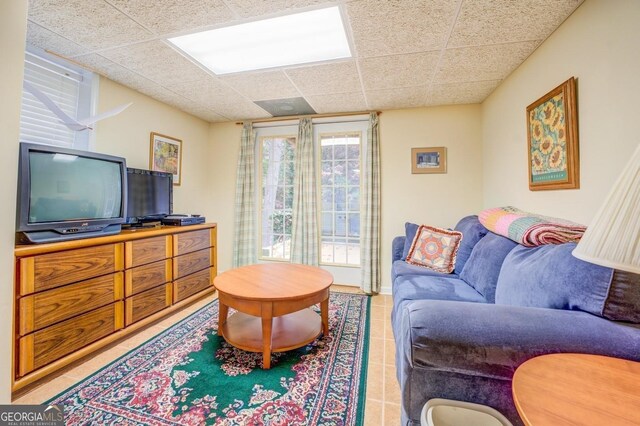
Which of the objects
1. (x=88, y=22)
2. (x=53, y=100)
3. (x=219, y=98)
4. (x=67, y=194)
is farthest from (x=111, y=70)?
(x=67, y=194)

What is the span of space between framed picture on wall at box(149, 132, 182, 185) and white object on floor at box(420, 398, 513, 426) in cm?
334

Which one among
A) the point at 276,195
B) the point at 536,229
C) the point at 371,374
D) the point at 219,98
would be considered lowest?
the point at 371,374

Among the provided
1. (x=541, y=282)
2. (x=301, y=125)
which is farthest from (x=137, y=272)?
(x=541, y=282)

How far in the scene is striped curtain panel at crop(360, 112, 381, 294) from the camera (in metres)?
3.25

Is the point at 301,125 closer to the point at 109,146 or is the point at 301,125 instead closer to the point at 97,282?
the point at 109,146

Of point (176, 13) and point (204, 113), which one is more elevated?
point (204, 113)

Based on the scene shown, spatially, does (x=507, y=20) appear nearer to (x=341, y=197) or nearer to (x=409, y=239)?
(x=409, y=239)

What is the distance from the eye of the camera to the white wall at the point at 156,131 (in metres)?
2.51

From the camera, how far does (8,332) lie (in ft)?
3.33

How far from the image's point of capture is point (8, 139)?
37.9 inches

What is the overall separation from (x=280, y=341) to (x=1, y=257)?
149 centimetres

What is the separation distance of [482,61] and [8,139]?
2971 millimetres

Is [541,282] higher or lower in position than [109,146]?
lower

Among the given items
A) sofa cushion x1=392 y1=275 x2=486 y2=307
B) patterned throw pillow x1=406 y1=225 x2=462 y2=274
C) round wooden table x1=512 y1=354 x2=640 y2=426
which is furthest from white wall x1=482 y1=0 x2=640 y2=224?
round wooden table x1=512 y1=354 x2=640 y2=426
